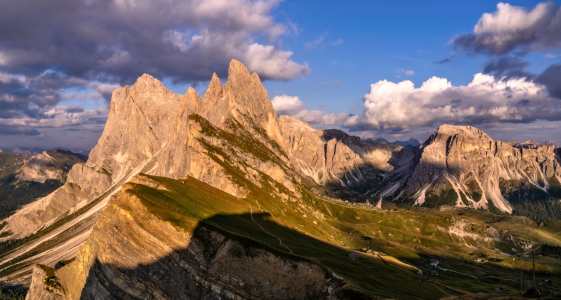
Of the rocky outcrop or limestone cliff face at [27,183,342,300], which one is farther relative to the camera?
the rocky outcrop

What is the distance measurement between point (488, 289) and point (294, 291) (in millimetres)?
108631

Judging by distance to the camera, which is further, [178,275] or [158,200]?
[158,200]

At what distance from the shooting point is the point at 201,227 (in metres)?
75.1

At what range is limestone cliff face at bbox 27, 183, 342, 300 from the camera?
62.6m

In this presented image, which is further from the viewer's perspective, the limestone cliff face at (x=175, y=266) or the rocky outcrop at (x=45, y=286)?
the rocky outcrop at (x=45, y=286)

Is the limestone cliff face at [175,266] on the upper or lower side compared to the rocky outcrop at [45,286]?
Result: upper

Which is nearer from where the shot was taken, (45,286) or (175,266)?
(175,266)

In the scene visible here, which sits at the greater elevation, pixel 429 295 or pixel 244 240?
pixel 244 240

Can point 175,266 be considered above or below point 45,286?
above

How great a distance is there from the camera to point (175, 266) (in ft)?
226

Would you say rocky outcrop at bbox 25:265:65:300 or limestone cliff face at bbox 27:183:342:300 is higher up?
limestone cliff face at bbox 27:183:342:300

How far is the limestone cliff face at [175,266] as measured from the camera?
62.6 meters

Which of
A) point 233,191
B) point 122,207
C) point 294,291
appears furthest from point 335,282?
point 233,191

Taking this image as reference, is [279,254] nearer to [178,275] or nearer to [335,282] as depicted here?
[335,282]
